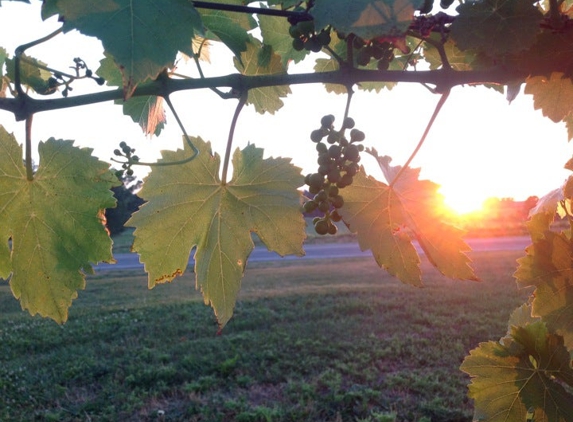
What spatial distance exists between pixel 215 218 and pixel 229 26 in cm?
36

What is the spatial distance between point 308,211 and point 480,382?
54 cm

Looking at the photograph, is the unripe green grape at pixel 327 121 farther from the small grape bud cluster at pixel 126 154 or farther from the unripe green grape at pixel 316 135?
the small grape bud cluster at pixel 126 154

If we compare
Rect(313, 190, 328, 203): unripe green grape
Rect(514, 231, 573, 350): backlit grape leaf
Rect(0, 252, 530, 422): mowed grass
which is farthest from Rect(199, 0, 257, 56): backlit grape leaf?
Rect(0, 252, 530, 422): mowed grass

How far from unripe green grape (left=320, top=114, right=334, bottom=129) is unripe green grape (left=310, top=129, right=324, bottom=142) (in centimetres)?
1

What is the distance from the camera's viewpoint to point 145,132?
4.21ft

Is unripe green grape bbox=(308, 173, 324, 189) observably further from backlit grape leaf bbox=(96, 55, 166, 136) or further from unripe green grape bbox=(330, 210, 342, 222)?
backlit grape leaf bbox=(96, 55, 166, 136)

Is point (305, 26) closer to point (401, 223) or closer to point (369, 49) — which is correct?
point (369, 49)

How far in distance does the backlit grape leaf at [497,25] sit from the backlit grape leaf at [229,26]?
0.43m

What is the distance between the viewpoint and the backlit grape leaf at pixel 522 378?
3.60 ft

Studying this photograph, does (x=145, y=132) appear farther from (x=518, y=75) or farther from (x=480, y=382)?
A: (x=480, y=382)

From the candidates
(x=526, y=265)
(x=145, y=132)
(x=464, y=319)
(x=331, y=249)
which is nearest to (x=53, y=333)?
(x=464, y=319)

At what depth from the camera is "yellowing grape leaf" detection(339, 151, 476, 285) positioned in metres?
0.99

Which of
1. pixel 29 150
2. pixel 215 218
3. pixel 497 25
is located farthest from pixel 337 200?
pixel 29 150

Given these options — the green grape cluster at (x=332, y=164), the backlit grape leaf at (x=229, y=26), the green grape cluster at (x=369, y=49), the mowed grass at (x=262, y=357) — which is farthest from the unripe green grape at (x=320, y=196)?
the mowed grass at (x=262, y=357)
